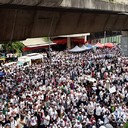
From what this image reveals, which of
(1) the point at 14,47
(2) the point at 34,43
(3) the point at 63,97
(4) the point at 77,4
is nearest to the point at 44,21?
(4) the point at 77,4

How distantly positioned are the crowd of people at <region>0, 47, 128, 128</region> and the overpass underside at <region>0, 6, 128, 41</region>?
153 inches

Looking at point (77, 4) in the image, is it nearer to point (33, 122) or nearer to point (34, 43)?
point (33, 122)

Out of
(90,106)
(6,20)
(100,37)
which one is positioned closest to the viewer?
(6,20)

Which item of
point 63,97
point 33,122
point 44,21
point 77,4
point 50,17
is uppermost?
point 77,4

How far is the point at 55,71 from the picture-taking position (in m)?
24.2

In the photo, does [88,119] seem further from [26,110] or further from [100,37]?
[100,37]

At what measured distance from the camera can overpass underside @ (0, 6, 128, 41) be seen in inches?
317

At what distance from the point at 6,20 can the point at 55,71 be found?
53.5ft

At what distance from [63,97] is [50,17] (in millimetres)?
7774

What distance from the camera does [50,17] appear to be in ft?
31.6

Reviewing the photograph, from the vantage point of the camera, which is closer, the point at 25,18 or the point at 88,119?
the point at 25,18

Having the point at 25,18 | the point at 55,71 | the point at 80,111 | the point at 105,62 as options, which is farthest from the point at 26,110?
the point at 105,62

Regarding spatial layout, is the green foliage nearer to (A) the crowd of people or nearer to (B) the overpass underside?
(A) the crowd of people

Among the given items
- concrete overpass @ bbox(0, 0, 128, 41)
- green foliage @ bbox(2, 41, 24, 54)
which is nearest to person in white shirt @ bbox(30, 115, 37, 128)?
concrete overpass @ bbox(0, 0, 128, 41)
